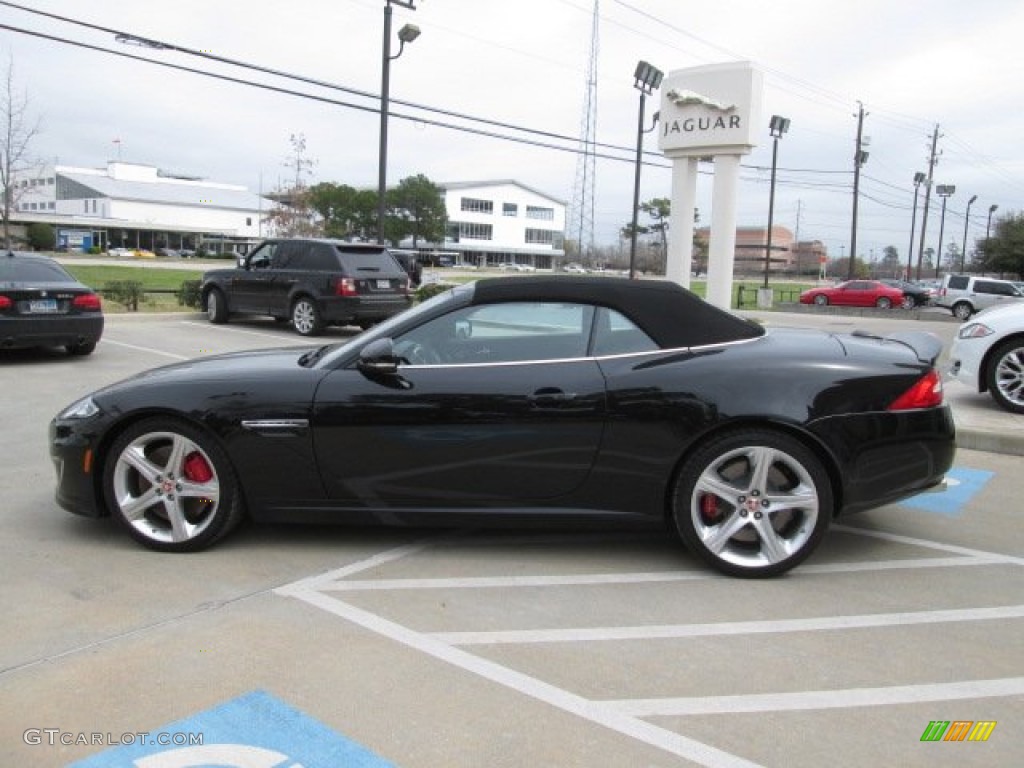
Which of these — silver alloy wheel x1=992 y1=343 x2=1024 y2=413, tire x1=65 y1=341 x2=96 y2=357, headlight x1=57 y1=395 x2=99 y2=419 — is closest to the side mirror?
headlight x1=57 y1=395 x2=99 y2=419

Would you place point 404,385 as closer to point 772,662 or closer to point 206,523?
point 206,523

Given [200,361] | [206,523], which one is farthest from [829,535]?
[200,361]

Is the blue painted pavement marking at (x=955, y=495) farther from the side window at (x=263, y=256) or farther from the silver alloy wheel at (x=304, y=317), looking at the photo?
the side window at (x=263, y=256)

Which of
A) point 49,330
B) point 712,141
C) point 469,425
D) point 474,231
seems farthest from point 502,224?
point 469,425

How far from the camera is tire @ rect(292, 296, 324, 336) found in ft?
46.2

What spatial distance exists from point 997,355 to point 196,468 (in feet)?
25.4

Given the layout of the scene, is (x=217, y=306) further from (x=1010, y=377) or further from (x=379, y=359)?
(x=1010, y=377)

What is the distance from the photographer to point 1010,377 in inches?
331

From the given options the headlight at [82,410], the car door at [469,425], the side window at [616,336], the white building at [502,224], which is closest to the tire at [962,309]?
the side window at [616,336]

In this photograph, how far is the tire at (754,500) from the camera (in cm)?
400

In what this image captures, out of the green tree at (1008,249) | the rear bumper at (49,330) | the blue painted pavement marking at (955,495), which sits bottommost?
the blue painted pavement marking at (955,495)

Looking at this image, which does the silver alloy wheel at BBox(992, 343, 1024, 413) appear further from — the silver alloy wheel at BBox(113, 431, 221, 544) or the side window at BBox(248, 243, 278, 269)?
the side window at BBox(248, 243, 278, 269)

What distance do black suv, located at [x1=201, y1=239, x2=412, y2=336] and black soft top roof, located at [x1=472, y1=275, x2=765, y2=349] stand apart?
9.98 meters

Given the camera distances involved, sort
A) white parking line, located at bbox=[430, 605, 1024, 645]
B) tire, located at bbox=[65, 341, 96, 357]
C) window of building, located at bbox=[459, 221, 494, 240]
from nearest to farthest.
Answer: white parking line, located at bbox=[430, 605, 1024, 645] < tire, located at bbox=[65, 341, 96, 357] < window of building, located at bbox=[459, 221, 494, 240]
